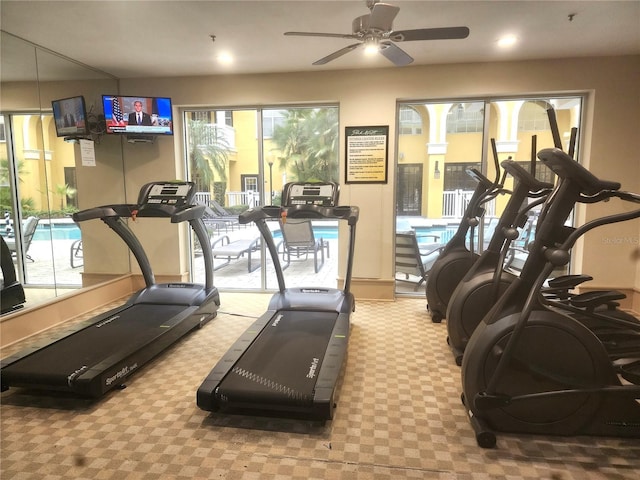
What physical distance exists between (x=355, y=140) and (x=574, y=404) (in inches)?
136

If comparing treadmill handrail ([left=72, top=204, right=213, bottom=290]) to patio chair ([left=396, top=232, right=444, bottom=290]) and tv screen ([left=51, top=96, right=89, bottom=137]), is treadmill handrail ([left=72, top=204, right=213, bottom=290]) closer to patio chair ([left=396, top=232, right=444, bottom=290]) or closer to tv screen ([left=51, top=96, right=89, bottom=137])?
tv screen ([left=51, top=96, right=89, bottom=137])

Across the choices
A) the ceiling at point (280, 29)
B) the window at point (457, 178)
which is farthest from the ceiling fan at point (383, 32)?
the window at point (457, 178)

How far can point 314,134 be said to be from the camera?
503 centimetres

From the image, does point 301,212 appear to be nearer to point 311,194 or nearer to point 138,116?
point 311,194

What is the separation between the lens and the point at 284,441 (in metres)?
2.17

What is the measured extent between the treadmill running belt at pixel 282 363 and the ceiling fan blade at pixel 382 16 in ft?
7.61

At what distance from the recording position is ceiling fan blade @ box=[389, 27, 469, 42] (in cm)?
261

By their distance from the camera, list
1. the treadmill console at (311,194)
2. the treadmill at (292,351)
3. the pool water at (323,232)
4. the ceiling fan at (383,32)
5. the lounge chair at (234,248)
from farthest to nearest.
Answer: the pool water at (323,232), the lounge chair at (234,248), the treadmill console at (311,194), the ceiling fan at (383,32), the treadmill at (292,351)

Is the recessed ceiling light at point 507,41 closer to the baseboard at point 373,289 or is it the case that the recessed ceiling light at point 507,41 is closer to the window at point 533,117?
the window at point 533,117

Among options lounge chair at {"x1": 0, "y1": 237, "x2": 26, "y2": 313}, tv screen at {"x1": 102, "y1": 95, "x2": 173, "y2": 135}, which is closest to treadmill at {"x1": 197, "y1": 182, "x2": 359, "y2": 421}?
tv screen at {"x1": 102, "y1": 95, "x2": 173, "y2": 135}

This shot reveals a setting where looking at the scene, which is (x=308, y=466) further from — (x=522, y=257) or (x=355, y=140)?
(x=522, y=257)

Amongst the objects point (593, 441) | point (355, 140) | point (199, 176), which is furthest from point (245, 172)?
point (593, 441)

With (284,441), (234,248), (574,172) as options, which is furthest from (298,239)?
(574,172)

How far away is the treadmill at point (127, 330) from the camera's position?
2.57m
